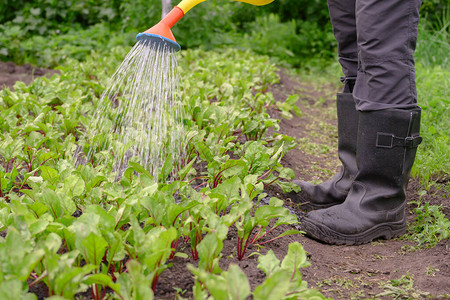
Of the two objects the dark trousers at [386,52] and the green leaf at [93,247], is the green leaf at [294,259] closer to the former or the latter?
the green leaf at [93,247]

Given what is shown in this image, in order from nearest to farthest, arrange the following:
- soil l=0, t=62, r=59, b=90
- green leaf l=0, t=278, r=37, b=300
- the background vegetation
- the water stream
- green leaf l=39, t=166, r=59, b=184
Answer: green leaf l=0, t=278, r=37, b=300
green leaf l=39, t=166, r=59, b=184
the water stream
soil l=0, t=62, r=59, b=90
the background vegetation

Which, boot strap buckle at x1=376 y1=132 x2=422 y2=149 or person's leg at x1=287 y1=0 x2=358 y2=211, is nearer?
boot strap buckle at x1=376 y1=132 x2=422 y2=149

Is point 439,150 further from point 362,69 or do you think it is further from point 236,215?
point 236,215

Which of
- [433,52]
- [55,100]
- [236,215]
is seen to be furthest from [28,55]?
[236,215]

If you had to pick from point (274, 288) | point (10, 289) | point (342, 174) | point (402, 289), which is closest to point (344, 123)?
point (342, 174)

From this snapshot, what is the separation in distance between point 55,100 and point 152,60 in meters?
1.31

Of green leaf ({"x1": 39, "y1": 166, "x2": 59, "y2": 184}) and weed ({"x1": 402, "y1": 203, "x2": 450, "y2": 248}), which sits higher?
green leaf ({"x1": 39, "y1": 166, "x2": 59, "y2": 184})

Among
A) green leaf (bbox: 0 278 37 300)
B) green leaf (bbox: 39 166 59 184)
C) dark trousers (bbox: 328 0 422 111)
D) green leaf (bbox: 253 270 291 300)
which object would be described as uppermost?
dark trousers (bbox: 328 0 422 111)

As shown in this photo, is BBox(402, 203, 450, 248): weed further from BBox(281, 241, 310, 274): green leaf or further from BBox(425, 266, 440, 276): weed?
BBox(281, 241, 310, 274): green leaf

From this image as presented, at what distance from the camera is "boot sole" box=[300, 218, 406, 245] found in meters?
2.27

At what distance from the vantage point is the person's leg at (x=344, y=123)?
2.59 meters

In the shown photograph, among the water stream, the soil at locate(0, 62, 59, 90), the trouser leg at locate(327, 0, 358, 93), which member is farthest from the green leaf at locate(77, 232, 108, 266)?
the soil at locate(0, 62, 59, 90)

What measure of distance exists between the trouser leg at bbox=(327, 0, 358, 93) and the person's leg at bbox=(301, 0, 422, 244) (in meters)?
0.37

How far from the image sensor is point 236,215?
5.52 feet
